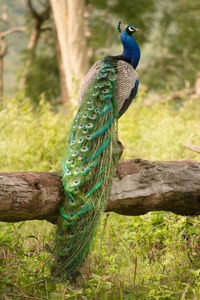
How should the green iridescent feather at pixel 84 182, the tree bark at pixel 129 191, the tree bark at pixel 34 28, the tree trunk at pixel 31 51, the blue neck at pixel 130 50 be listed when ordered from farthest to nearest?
the tree trunk at pixel 31 51 → the tree bark at pixel 34 28 → the blue neck at pixel 130 50 → the green iridescent feather at pixel 84 182 → the tree bark at pixel 129 191

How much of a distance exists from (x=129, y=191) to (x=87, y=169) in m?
0.43

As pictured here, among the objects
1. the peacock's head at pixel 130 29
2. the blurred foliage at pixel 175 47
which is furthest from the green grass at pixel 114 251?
the blurred foliage at pixel 175 47

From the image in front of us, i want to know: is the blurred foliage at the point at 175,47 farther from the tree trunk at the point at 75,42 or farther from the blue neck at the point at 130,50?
the blue neck at the point at 130,50

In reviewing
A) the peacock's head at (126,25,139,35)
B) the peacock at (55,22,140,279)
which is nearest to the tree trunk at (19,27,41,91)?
the peacock's head at (126,25,139,35)

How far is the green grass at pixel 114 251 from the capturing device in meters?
2.94

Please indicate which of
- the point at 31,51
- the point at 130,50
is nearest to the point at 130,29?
the point at 130,50

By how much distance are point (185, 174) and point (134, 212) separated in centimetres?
54

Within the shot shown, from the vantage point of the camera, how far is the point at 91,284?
2930mm

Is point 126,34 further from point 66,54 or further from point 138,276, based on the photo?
point 66,54

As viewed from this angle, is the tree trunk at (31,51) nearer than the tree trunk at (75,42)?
No

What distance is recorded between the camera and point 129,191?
320 centimetres

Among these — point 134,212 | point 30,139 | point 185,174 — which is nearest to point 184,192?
point 185,174

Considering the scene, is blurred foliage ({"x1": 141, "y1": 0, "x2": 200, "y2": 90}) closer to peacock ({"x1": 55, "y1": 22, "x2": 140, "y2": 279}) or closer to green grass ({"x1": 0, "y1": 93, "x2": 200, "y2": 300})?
green grass ({"x1": 0, "y1": 93, "x2": 200, "y2": 300})

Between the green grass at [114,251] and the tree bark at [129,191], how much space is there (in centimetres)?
23
